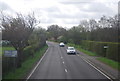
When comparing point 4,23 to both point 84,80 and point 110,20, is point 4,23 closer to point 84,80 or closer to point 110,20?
point 84,80

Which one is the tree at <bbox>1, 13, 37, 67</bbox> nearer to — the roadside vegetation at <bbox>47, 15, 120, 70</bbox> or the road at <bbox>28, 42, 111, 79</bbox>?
the road at <bbox>28, 42, 111, 79</bbox>

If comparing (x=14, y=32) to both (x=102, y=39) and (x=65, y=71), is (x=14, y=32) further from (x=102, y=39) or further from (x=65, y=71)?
(x=102, y=39)

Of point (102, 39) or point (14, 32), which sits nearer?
point (14, 32)

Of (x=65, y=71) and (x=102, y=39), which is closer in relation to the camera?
(x=65, y=71)

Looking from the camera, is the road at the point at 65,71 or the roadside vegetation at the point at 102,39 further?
the roadside vegetation at the point at 102,39

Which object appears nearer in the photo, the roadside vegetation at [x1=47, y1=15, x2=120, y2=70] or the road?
the road

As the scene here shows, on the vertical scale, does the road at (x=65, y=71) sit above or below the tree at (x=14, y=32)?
below

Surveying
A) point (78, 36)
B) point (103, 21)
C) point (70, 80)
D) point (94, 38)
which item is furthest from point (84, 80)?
point (78, 36)

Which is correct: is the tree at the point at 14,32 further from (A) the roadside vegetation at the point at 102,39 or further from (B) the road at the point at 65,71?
(A) the roadside vegetation at the point at 102,39

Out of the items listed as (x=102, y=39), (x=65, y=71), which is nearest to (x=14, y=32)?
(x=65, y=71)

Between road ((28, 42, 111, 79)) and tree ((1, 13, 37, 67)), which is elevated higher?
tree ((1, 13, 37, 67))

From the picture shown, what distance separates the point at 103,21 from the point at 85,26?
115 feet

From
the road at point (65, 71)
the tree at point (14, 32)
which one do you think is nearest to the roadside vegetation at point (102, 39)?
the road at point (65, 71)

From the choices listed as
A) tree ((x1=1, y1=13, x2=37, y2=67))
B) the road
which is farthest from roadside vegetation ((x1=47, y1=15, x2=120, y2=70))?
tree ((x1=1, y1=13, x2=37, y2=67))
